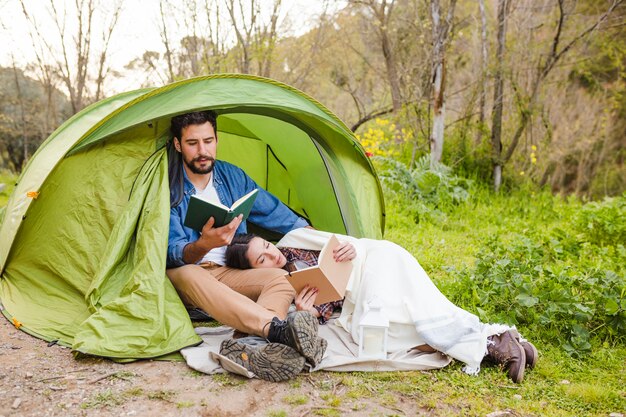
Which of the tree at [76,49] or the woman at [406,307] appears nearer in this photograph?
the woman at [406,307]

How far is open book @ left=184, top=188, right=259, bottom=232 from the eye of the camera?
8.77 feet

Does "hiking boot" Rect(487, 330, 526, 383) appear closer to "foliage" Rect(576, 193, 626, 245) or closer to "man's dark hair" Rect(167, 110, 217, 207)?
"man's dark hair" Rect(167, 110, 217, 207)

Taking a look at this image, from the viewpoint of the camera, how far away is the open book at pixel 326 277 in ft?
9.32

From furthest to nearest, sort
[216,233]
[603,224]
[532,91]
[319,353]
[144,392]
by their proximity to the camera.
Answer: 1. [532,91]
2. [603,224]
3. [216,233]
4. [319,353]
5. [144,392]

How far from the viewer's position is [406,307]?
9.29 ft

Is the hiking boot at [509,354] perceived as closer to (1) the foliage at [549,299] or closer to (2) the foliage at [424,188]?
(1) the foliage at [549,299]

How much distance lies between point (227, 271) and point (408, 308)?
1.05 meters

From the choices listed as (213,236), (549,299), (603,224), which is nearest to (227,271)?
(213,236)

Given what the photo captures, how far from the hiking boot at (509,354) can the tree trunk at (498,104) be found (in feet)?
14.0

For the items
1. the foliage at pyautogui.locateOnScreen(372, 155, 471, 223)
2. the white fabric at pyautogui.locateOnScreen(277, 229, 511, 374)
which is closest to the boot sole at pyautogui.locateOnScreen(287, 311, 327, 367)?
the white fabric at pyautogui.locateOnScreen(277, 229, 511, 374)

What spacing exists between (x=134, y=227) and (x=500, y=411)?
2.03 meters

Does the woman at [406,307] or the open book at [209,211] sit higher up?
the open book at [209,211]

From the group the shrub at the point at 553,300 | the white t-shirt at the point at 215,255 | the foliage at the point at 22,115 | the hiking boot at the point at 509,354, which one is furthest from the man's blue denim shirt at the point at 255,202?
the foliage at the point at 22,115

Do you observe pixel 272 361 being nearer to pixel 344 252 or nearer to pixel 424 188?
pixel 344 252
